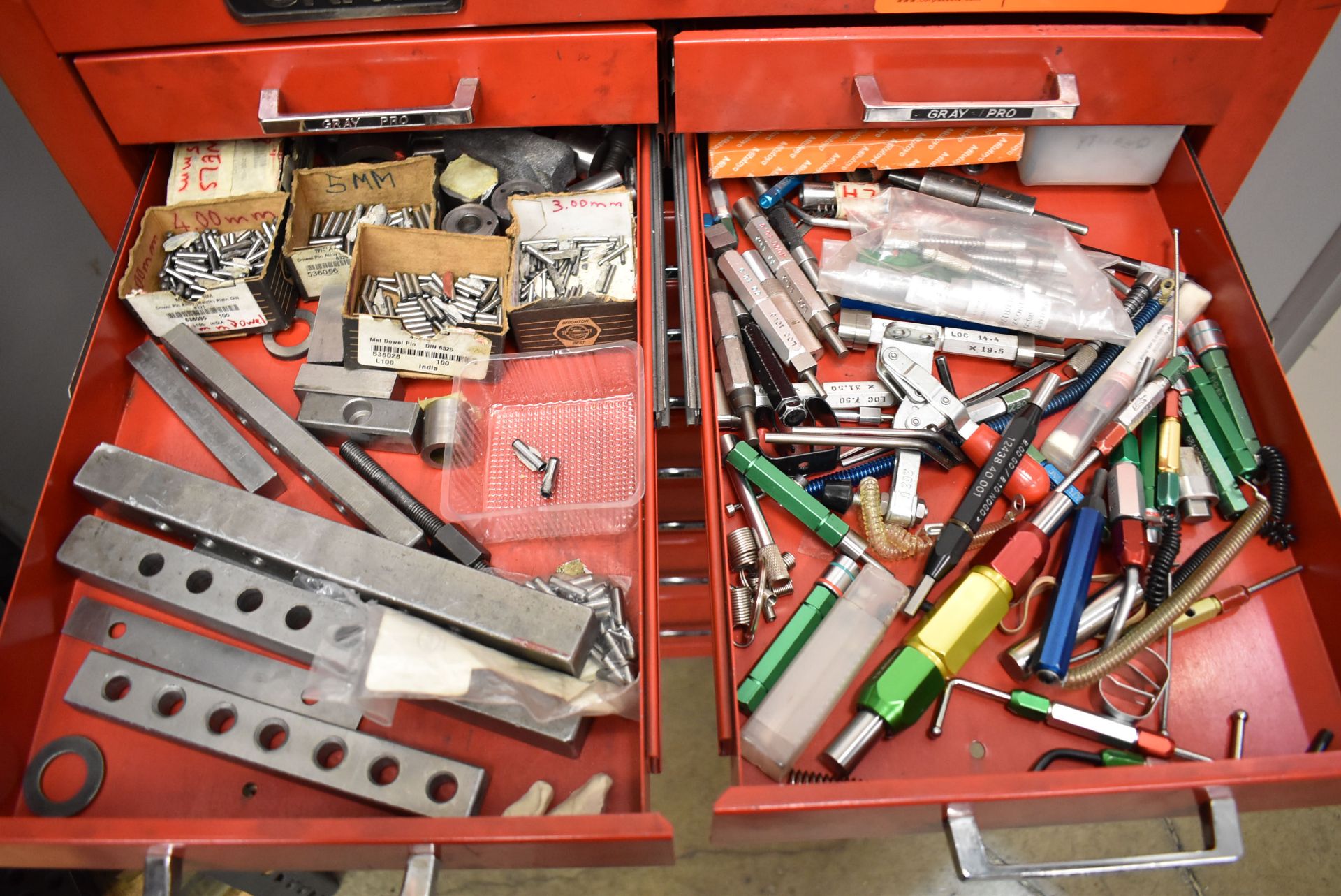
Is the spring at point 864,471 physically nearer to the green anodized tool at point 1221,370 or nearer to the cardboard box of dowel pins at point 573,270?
the cardboard box of dowel pins at point 573,270

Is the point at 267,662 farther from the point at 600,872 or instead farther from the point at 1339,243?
the point at 1339,243

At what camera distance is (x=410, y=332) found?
1.15m

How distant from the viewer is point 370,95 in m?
1.16

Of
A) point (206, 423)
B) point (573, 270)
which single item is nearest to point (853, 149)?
point (573, 270)

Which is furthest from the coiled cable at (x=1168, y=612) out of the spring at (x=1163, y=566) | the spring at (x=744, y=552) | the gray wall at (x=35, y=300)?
the gray wall at (x=35, y=300)

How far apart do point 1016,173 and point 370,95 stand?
97cm

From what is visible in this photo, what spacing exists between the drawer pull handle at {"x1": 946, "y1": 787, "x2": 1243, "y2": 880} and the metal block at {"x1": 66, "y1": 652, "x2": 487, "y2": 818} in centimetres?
47

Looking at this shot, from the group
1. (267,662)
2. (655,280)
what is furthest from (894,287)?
(267,662)

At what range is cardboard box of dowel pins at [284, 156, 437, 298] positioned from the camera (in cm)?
121

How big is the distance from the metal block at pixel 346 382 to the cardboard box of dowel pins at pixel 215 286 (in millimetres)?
115

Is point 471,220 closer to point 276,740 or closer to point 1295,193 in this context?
point 276,740

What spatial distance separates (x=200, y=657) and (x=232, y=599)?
0.24 ft

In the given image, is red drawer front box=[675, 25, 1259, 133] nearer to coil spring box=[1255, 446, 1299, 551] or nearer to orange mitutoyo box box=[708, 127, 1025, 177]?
orange mitutoyo box box=[708, 127, 1025, 177]

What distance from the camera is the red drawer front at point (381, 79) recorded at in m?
1.11
